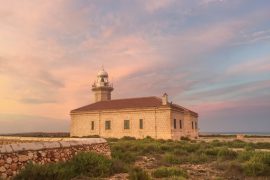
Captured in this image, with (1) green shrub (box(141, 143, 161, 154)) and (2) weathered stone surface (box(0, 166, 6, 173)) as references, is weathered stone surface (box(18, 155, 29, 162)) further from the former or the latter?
(1) green shrub (box(141, 143, 161, 154))

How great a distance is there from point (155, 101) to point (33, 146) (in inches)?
1070

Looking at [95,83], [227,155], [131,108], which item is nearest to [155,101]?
[131,108]

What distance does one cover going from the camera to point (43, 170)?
362 inches

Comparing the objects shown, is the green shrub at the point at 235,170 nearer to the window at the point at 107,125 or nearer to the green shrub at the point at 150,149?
the green shrub at the point at 150,149

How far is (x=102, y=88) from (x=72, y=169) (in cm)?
3666

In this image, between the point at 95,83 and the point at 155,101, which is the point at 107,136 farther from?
the point at 95,83

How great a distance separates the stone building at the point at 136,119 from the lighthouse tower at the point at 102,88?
4.98m

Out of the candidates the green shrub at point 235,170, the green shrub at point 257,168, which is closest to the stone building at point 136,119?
the green shrub at point 235,170

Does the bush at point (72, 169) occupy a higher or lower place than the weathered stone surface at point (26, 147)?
lower

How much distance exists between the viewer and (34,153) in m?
9.73

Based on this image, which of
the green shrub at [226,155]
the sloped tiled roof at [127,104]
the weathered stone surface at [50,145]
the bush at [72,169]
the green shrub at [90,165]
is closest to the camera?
the bush at [72,169]

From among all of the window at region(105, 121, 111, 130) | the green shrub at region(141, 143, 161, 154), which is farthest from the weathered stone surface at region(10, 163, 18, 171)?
the window at region(105, 121, 111, 130)

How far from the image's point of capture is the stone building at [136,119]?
34.7 m

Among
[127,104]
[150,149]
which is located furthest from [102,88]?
[150,149]
